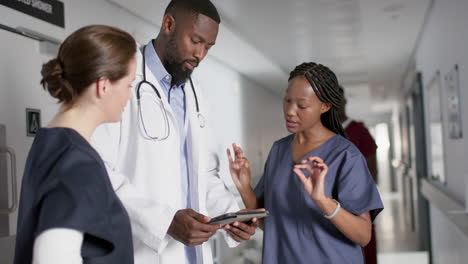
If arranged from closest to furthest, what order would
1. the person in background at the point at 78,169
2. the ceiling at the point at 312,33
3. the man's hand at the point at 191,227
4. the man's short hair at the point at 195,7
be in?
the person in background at the point at 78,169, the man's hand at the point at 191,227, the man's short hair at the point at 195,7, the ceiling at the point at 312,33

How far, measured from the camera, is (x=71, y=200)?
0.95 metres

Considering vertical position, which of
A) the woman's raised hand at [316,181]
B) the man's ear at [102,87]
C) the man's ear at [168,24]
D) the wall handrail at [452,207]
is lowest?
the wall handrail at [452,207]

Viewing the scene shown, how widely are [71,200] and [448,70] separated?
10.6 feet

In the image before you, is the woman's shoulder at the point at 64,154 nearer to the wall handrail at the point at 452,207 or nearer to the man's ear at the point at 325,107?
the man's ear at the point at 325,107

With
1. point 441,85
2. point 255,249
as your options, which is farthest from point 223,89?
point 441,85

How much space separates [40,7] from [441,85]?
122 inches

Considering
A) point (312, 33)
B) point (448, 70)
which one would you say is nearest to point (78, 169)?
point (448, 70)

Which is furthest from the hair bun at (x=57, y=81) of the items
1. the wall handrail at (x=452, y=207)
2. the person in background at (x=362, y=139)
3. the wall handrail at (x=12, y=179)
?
the person in background at (x=362, y=139)

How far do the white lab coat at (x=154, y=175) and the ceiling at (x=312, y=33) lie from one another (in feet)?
6.53

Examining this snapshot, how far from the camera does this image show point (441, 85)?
3.96 m

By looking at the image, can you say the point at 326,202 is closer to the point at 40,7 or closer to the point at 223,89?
the point at 40,7

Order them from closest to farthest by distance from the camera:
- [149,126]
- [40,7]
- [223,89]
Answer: [149,126] → [40,7] → [223,89]

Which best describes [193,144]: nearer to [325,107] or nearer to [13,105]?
[325,107]

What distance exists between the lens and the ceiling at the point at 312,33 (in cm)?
398
